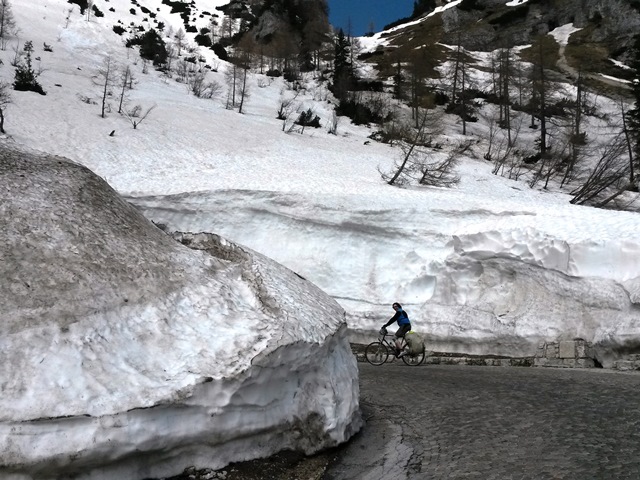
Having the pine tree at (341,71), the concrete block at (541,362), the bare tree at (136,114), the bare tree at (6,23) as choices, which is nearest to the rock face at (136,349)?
the concrete block at (541,362)

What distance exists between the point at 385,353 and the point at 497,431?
6.16 meters

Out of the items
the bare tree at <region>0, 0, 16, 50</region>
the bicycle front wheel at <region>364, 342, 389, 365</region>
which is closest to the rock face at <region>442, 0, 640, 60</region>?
the bare tree at <region>0, 0, 16, 50</region>

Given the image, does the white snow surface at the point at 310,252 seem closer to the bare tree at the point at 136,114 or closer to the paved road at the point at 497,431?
the bare tree at the point at 136,114

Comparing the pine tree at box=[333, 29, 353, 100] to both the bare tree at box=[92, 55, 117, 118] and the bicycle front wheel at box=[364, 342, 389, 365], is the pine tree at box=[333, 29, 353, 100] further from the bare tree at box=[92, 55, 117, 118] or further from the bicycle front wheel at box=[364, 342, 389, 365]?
the bicycle front wheel at box=[364, 342, 389, 365]

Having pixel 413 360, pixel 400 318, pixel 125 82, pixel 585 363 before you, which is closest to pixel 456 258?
pixel 400 318

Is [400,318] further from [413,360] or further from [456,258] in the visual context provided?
[456,258]

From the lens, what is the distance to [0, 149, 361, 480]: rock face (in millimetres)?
3410

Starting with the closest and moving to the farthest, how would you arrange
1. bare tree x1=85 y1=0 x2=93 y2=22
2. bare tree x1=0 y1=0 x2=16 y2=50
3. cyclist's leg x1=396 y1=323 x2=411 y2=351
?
1. cyclist's leg x1=396 y1=323 x2=411 y2=351
2. bare tree x1=0 y1=0 x2=16 y2=50
3. bare tree x1=85 y1=0 x2=93 y2=22

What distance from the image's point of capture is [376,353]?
38.6ft

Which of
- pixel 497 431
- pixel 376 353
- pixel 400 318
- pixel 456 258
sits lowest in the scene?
pixel 376 353

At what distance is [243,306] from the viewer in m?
5.12

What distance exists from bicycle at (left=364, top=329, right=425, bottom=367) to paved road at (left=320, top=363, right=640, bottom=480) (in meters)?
2.47

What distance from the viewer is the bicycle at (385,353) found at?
1144 cm

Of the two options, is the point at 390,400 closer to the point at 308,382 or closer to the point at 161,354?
the point at 308,382
